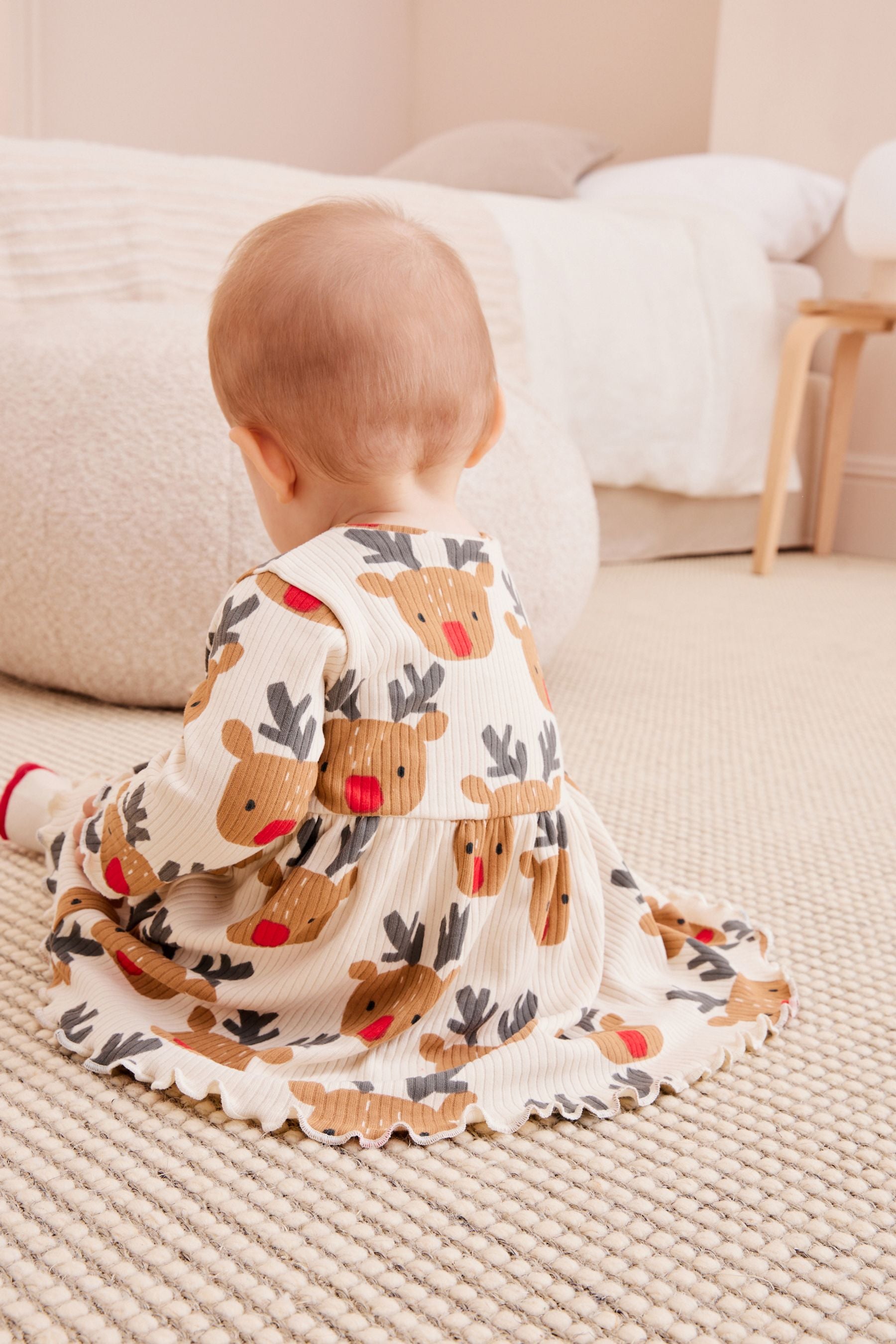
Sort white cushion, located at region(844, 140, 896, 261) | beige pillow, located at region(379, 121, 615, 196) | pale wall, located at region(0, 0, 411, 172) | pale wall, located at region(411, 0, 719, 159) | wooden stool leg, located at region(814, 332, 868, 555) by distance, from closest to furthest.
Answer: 1. white cushion, located at region(844, 140, 896, 261)
2. wooden stool leg, located at region(814, 332, 868, 555)
3. beige pillow, located at region(379, 121, 615, 196)
4. pale wall, located at region(411, 0, 719, 159)
5. pale wall, located at region(0, 0, 411, 172)

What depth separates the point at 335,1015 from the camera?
0.61 meters

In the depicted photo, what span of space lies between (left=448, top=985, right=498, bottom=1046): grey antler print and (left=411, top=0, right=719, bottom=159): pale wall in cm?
313

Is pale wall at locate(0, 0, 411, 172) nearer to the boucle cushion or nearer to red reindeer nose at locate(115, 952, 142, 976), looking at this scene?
the boucle cushion

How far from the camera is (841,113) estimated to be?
2.64 metres

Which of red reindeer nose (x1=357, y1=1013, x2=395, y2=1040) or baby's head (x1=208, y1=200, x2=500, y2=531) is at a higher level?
baby's head (x1=208, y1=200, x2=500, y2=531)

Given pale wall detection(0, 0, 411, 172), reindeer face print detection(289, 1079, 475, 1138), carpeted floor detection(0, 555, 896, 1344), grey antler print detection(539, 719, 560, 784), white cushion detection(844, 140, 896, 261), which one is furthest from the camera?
pale wall detection(0, 0, 411, 172)

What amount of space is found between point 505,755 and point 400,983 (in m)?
0.13

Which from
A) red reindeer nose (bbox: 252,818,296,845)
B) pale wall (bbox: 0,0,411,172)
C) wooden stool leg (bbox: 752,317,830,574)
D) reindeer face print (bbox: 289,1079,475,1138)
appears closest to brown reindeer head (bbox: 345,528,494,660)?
red reindeer nose (bbox: 252,818,296,845)

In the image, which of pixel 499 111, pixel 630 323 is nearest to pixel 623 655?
pixel 630 323

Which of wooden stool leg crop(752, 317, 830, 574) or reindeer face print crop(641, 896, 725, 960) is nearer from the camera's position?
reindeer face print crop(641, 896, 725, 960)

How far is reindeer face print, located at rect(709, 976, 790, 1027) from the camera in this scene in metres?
0.65

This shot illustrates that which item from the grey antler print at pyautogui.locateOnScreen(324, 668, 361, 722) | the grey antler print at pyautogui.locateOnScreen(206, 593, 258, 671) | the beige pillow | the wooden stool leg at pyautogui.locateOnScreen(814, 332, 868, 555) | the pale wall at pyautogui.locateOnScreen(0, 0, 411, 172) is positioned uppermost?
the pale wall at pyautogui.locateOnScreen(0, 0, 411, 172)

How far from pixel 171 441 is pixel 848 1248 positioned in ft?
2.76

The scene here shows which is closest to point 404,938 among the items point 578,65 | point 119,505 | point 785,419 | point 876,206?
point 119,505
